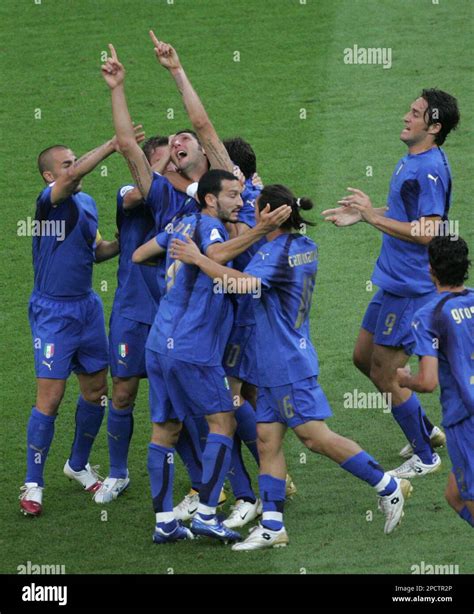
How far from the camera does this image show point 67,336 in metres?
9.06

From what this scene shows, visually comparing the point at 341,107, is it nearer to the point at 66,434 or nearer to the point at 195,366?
the point at 66,434

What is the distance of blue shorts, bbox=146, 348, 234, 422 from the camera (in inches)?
323

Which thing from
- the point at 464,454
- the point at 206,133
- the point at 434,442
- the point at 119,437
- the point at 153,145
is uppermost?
the point at 206,133

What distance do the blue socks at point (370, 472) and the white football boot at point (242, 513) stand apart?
803 mm

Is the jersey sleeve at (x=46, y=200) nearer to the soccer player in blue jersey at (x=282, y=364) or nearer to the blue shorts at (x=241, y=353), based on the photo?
the soccer player in blue jersey at (x=282, y=364)

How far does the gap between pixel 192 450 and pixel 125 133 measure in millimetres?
1951

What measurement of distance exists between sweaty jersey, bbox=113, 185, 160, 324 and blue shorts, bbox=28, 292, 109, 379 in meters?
0.21

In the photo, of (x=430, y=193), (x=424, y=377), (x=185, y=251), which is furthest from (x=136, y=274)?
(x=424, y=377)

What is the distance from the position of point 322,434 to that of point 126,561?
4.30 feet

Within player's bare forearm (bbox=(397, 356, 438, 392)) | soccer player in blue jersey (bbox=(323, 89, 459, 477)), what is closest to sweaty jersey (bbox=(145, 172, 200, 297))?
soccer player in blue jersey (bbox=(323, 89, 459, 477))

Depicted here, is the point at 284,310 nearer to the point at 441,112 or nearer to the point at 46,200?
the point at 46,200

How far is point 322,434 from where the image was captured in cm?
810
